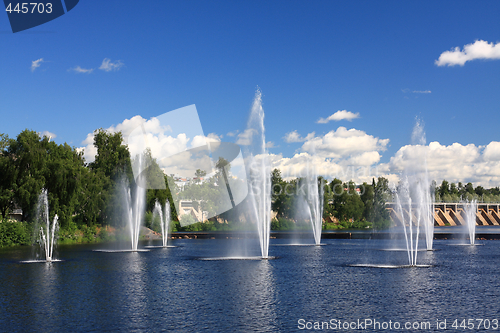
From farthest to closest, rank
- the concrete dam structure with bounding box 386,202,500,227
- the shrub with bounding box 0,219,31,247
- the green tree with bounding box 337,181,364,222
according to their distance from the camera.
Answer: the concrete dam structure with bounding box 386,202,500,227 → the green tree with bounding box 337,181,364,222 → the shrub with bounding box 0,219,31,247

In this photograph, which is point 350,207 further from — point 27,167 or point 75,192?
point 27,167

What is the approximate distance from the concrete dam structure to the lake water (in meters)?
143

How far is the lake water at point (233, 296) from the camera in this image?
15547mm

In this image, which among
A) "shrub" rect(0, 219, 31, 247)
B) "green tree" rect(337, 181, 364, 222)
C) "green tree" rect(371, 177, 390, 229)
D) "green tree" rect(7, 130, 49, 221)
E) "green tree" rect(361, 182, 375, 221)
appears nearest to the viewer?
"shrub" rect(0, 219, 31, 247)

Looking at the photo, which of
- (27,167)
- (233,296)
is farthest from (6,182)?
(233,296)

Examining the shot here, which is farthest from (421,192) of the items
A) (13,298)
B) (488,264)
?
(13,298)

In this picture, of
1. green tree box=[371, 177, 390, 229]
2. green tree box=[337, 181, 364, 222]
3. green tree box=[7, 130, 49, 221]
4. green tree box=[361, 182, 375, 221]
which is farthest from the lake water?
green tree box=[361, 182, 375, 221]

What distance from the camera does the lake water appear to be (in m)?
15.5

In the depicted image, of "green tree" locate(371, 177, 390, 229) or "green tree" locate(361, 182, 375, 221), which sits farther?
"green tree" locate(361, 182, 375, 221)

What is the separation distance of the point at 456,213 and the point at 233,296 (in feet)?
588

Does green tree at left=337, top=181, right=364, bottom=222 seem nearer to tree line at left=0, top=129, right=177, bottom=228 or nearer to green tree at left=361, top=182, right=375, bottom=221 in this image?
green tree at left=361, top=182, right=375, bottom=221

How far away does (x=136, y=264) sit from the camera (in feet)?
109

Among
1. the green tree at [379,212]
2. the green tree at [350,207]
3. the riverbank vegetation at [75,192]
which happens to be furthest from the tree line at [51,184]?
the green tree at [350,207]

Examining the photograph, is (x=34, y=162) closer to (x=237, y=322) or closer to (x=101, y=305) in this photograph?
(x=101, y=305)
